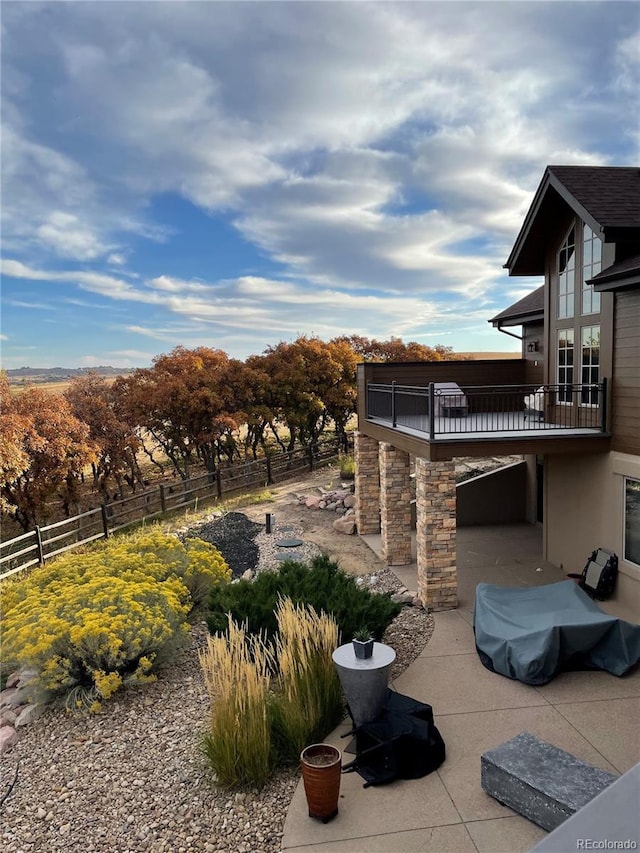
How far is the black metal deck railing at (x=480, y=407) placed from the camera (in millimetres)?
9305

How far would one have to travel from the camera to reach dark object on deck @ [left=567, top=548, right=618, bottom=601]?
9.00 metres

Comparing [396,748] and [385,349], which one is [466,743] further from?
[385,349]

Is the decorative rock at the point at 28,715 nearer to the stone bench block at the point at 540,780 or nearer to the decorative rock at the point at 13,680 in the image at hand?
the decorative rock at the point at 13,680

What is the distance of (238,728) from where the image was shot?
16.1ft

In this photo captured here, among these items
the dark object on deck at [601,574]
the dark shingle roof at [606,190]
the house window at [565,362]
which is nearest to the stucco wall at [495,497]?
the house window at [565,362]

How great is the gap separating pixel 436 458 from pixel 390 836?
17.7 ft

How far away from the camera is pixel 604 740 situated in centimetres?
548

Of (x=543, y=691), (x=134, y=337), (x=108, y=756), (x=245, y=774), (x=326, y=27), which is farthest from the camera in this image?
(x=134, y=337)

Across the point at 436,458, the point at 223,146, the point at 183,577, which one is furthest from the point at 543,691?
the point at 223,146

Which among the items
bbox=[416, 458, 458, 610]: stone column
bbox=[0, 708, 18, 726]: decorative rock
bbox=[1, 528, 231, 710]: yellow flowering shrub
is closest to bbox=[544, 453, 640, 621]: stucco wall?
Result: bbox=[416, 458, 458, 610]: stone column

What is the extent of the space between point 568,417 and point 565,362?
116cm

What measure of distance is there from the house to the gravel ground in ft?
15.2

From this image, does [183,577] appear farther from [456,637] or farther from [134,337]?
[134,337]

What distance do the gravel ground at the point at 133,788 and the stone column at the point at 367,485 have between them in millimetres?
7378
